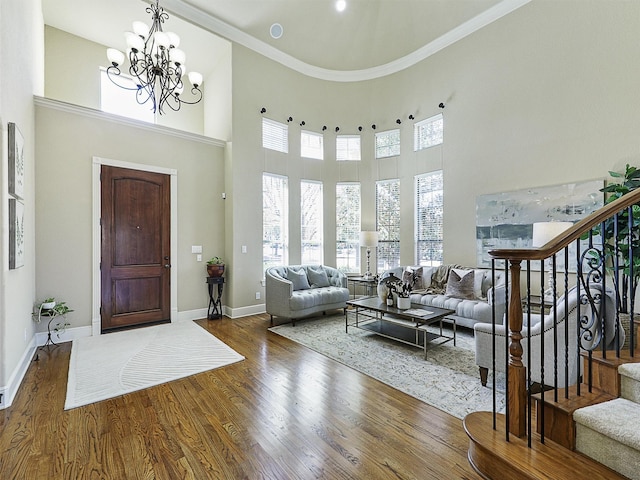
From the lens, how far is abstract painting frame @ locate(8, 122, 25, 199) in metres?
2.69

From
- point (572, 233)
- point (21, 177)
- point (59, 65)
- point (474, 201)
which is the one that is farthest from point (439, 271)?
point (59, 65)

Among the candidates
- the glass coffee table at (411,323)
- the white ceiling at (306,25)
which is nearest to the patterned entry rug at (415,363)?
the glass coffee table at (411,323)

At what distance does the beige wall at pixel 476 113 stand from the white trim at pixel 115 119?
0.61 meters

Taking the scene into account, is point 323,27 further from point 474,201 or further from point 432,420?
point 432,420

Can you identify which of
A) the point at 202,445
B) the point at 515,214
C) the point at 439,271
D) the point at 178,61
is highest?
the point at 178,61

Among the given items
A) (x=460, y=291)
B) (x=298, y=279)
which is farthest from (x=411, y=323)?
(x=298, y=279)

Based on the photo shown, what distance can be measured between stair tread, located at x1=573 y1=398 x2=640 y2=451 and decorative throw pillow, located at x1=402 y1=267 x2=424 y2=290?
3580 millimetres

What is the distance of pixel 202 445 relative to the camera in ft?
6.63

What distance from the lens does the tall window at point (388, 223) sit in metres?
6.25

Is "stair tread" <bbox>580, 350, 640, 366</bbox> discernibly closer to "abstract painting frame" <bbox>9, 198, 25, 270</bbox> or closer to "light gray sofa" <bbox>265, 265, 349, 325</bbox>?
"light gray sofa" <bbox>265, 265, 349, 325</bbox>

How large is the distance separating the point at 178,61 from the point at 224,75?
7.94 ft

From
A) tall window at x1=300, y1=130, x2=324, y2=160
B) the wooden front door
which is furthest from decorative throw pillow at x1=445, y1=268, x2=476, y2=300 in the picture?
the wooden front door

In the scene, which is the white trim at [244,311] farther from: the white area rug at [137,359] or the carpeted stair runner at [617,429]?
the carpeted stair runner at [617,429]

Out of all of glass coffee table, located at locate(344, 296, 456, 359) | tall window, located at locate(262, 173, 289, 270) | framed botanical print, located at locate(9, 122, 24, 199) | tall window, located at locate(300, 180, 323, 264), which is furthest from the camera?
tall window, located at locate(300, 180, 323, 264)
